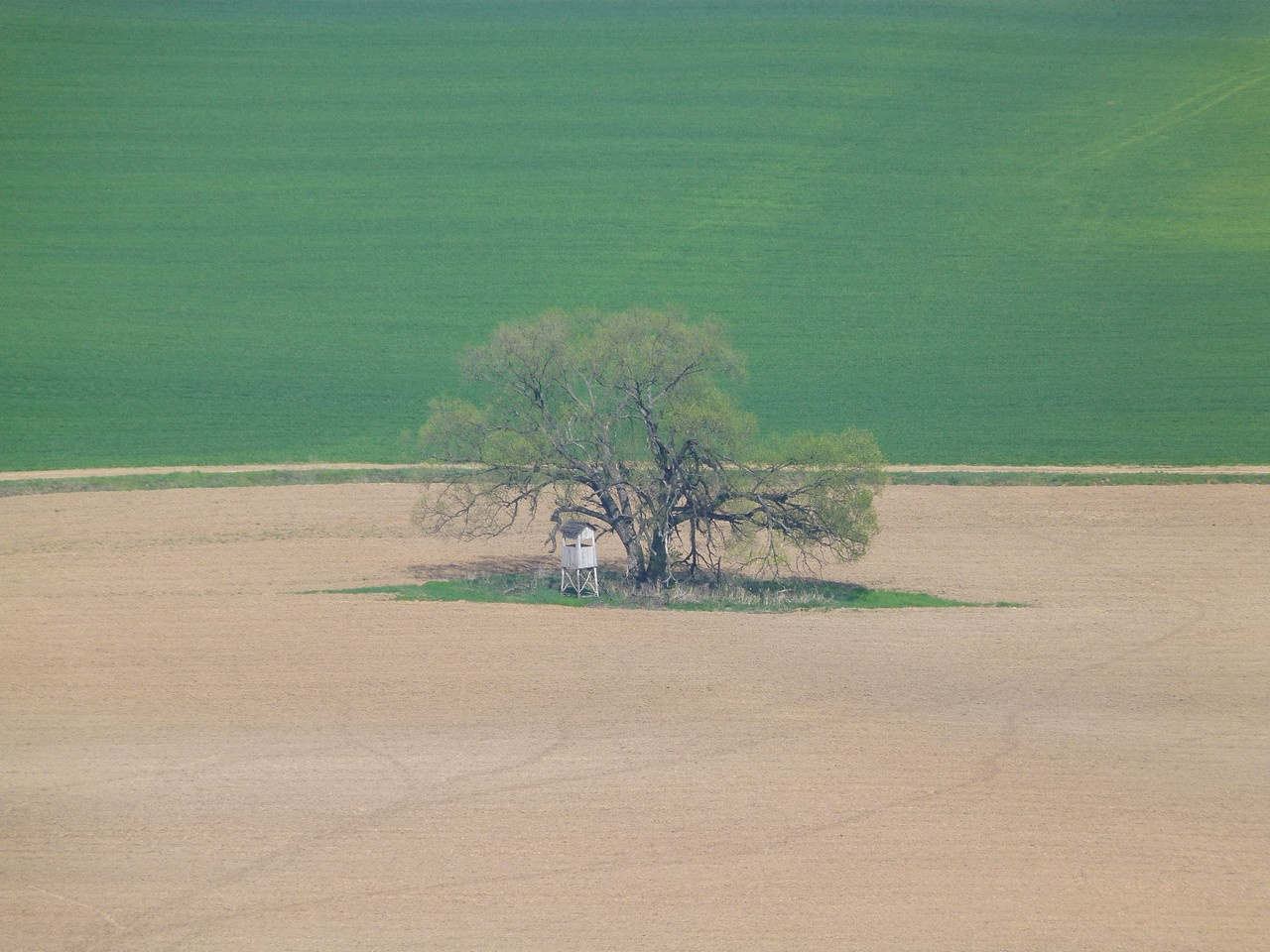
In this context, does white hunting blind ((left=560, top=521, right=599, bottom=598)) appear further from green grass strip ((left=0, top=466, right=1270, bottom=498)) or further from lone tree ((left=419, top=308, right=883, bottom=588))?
green grass strip ((left=0, top=466, right=1270, bottom=498))

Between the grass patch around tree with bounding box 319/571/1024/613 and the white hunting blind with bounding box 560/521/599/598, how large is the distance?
0.22m

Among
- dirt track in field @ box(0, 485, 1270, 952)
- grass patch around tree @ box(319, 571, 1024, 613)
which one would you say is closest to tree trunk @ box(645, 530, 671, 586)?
grass patch around tree @ box(319, 571, 1024, 613)

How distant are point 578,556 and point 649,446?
2541mm

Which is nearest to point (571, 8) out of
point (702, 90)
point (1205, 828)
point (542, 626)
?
point (702, 90)

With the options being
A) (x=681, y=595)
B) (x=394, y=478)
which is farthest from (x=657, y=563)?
(x=394, y=478)

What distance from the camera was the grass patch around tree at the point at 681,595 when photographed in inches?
967

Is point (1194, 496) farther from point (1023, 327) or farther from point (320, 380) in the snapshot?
point (320, 380)

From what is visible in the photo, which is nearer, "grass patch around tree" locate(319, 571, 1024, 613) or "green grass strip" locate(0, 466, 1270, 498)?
"grass patch around tree" locate(319, 571, 1024, 613)

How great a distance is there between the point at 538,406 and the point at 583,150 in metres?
29.4

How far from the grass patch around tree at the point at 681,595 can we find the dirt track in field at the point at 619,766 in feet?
2.31

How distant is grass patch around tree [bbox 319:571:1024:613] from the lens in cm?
2456

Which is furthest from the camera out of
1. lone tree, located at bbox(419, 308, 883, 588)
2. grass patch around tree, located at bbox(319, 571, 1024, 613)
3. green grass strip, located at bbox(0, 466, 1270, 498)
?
green grass strip, located at bbox(0, 466, 1270, 498)

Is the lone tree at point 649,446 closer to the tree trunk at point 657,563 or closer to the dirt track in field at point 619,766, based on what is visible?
the tree trunk at point 657,563

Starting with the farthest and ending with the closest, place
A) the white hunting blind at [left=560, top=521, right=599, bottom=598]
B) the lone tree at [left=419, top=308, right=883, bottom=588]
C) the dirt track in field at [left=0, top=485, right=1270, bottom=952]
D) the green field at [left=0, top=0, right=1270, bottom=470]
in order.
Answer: the green field at [left=0, top=0, right=1270, bottom=470] < the lone tree at [left=419, top=308, right=883, bottom=588] < the white hunting blind at [left=560, top=521, right=599, bottom=598] < the dirt track in field at [left=0, top=485, right=1270, bottom=952]
